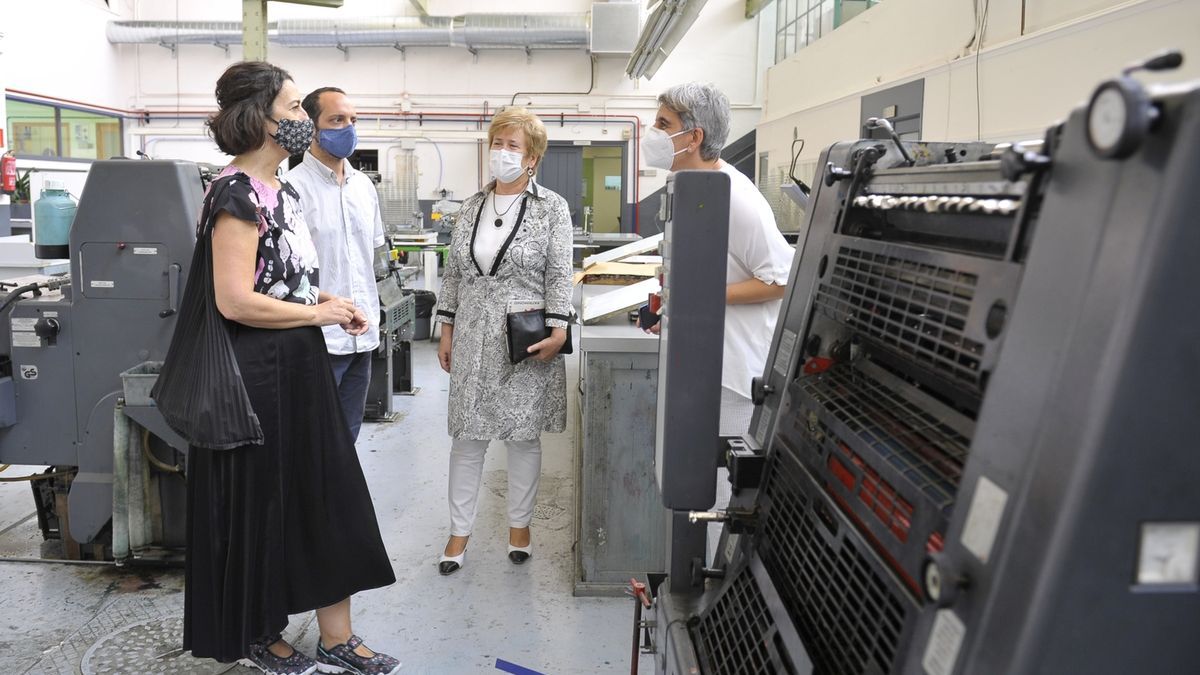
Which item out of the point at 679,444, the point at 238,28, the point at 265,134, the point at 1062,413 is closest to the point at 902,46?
the point at 265,134

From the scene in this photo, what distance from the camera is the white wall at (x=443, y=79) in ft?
35.0

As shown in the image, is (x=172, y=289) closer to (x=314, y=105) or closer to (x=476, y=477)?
(x=314, y=105)

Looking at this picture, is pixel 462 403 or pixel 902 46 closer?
pixel 462 403

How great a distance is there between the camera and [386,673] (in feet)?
6.76

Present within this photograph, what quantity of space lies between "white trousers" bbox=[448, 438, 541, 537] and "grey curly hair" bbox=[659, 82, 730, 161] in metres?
1.08

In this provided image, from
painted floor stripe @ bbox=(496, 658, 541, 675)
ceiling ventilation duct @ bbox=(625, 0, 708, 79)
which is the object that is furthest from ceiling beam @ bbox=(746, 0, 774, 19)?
painted floor stripe @ bbox=(496, 658, 541, 675)

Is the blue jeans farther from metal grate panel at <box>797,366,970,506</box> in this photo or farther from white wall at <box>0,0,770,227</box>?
white wall at <box>0,0,770,227</box>

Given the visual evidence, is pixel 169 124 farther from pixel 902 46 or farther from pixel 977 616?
pixel 977 616

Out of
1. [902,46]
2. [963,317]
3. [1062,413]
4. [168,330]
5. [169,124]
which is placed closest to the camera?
[1062,413]

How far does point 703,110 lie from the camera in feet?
6.68

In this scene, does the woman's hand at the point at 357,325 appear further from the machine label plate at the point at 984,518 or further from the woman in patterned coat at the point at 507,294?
the machine label plate at the point at 984,518

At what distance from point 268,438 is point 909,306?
1387mm

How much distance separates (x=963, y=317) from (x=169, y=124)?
12.0 meters

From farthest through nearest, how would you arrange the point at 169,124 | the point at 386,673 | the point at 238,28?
the point at 169,124 → the point at 238,28 → the point at 386,673
